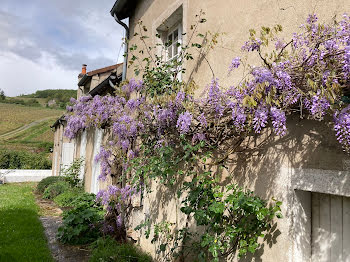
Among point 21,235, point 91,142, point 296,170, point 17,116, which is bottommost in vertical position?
point 21,235

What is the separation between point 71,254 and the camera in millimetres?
5332

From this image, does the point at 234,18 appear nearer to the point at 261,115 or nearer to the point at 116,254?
the point at 261,115

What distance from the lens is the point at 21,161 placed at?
25.8 m

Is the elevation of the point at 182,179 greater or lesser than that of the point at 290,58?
lesser

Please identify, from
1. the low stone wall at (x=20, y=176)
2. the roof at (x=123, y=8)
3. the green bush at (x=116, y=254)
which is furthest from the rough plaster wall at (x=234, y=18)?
the low stone wall at (x=20, y=176)

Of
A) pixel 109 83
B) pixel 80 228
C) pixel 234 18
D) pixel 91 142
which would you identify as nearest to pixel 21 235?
pixel 80 228

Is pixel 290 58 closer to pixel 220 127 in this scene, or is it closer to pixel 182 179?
pixel 220 127

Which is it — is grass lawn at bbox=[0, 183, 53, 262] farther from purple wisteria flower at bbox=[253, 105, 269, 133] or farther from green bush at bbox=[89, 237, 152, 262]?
purple wisteria flower at bbox=[253, 105, 269, 133]

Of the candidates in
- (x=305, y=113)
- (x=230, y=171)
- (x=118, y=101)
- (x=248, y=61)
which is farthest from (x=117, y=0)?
(x=305, y=113)

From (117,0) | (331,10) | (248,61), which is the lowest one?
(248,61)

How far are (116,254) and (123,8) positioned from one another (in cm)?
564

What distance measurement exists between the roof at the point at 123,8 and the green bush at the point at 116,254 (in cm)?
532

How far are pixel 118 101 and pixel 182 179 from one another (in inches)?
121

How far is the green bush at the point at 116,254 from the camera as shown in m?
4.55
